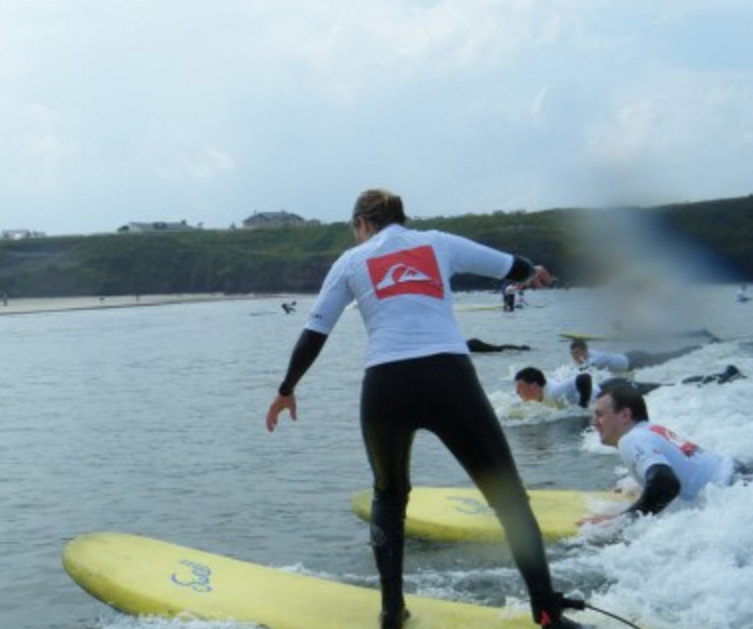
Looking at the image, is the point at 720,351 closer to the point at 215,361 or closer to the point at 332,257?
the point at 215,361

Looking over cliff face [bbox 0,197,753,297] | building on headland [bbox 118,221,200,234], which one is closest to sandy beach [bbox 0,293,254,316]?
cliff face [bbox 0,197,753,297]

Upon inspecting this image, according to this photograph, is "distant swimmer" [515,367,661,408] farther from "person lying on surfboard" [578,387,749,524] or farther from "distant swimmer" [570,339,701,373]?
"person lying on surfboard" [578,387,749,524]

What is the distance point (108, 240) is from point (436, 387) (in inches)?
5817

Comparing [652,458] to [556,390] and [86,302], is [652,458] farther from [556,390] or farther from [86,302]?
[86,302]

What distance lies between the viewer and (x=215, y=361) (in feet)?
114

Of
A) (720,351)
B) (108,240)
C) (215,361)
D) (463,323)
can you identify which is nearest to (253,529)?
(720,351)

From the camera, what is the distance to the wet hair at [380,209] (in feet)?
18.7

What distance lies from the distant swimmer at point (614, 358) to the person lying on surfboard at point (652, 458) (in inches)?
494

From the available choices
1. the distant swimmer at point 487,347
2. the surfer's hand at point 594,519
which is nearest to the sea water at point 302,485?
the surfer's hand at point 594,519

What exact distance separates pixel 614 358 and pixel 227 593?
15895mm

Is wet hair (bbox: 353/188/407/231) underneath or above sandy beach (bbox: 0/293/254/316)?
above

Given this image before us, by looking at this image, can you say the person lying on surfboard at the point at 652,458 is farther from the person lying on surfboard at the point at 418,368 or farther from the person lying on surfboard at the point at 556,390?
the person lying on surfboard at the point at 556,390

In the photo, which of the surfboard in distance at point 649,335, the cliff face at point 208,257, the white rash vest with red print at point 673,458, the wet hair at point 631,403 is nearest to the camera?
the white rash vest with red print at point 673,458

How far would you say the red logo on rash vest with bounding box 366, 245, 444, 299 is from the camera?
549 centimetres
